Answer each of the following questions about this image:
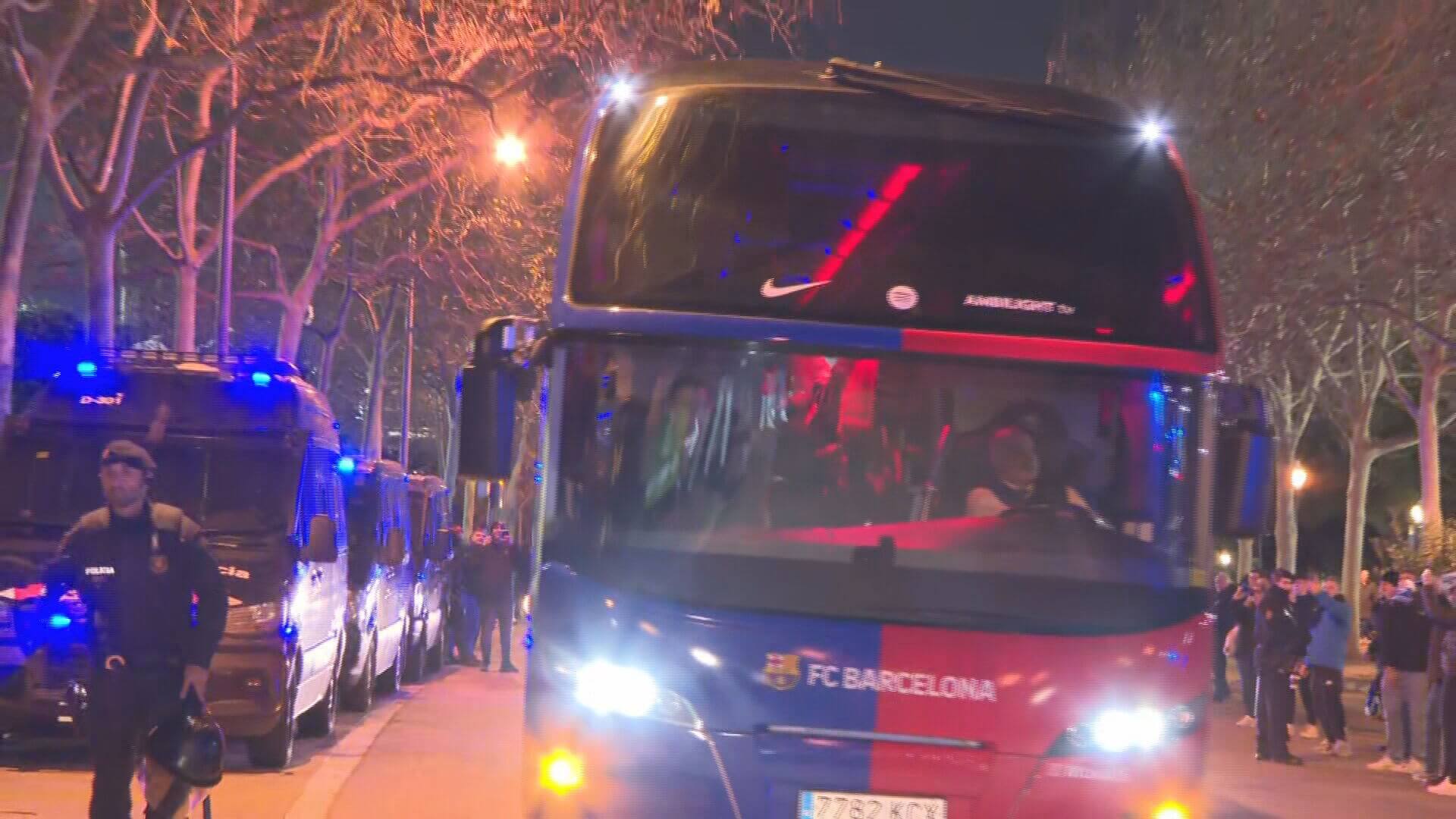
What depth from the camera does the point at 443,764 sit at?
14.4m

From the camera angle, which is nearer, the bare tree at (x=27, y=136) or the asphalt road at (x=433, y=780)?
the asphalt road at (x=433, y=780)

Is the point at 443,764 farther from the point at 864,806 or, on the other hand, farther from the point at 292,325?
the point at 292,325

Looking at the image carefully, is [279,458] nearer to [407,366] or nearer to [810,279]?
[810,279]

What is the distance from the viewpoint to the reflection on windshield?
7555 millimetres

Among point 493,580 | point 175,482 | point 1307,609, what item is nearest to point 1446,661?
point 1307,609

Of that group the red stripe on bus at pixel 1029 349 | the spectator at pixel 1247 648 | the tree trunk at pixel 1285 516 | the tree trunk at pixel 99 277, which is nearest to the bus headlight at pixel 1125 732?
the red stripe on bus at pixel 1029 349

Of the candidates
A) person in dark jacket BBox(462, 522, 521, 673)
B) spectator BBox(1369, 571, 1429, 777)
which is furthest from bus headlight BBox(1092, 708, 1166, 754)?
person in dark jacket BBox(462, 522, 521, 673)

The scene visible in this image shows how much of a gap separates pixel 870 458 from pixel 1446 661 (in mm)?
11046

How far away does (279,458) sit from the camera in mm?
13766

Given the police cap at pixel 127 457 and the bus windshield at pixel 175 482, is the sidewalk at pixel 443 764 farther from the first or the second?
the police cap at pixel 127 457

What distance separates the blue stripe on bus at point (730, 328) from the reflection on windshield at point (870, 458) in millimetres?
80

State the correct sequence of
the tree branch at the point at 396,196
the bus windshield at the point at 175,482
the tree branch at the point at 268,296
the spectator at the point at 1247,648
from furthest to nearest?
1. the tree branch at the point at 268,296
2. the tree branch at the point at 396,196
3. the spectator at the point at 1247,648
4. the bus windshield at the point at 175,482

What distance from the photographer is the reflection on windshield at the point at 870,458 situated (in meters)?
7.55

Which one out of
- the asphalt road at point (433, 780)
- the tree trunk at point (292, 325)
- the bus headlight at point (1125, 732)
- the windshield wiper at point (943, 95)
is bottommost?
the asphalt road at point (433, 780)
